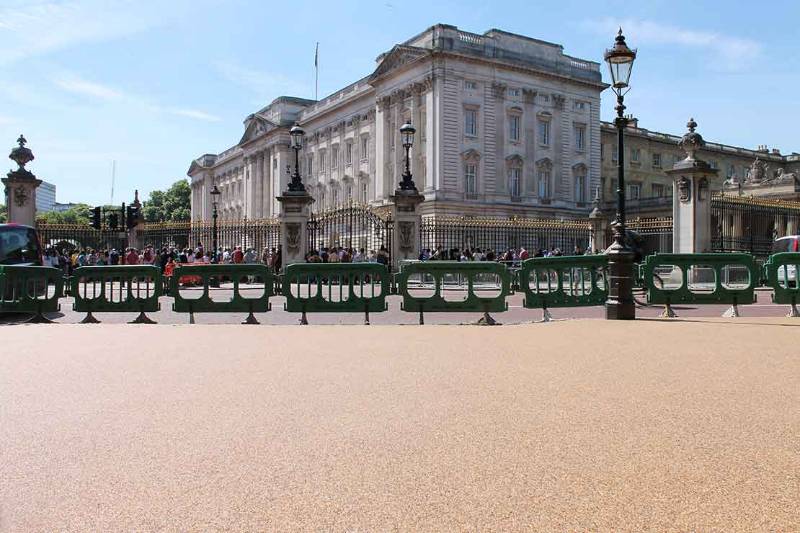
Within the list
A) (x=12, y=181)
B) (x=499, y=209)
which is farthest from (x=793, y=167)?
(x=12, y=181)

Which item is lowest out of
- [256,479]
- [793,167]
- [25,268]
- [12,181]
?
[256,479]

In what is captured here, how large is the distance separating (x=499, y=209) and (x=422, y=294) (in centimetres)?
4024

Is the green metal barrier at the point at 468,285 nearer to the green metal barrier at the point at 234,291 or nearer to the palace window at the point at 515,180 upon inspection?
the green metal barrier at the point at 234,291

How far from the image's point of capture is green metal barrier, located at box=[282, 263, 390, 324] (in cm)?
1374

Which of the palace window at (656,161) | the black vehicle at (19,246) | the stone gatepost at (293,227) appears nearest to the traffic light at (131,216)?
the stone gatepost at (293,227)

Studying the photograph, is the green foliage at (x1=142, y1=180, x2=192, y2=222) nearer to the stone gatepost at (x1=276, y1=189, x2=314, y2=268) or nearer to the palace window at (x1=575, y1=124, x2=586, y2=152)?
the palace window at (x1=575, y1=124, x2=586, y2=152)

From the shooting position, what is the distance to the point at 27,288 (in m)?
14.9

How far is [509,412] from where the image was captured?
18.3ft

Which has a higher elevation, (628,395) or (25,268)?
(25,268)

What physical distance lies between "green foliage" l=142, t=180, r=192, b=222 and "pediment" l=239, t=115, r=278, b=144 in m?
47.9

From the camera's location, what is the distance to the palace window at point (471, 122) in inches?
2151

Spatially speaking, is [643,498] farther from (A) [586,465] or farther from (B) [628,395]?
(B) [628,395]

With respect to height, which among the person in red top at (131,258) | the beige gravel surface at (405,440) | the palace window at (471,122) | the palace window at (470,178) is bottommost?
the beige gravel surface at (405,440)

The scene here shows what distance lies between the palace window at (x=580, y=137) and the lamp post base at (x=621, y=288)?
50.5 metres
